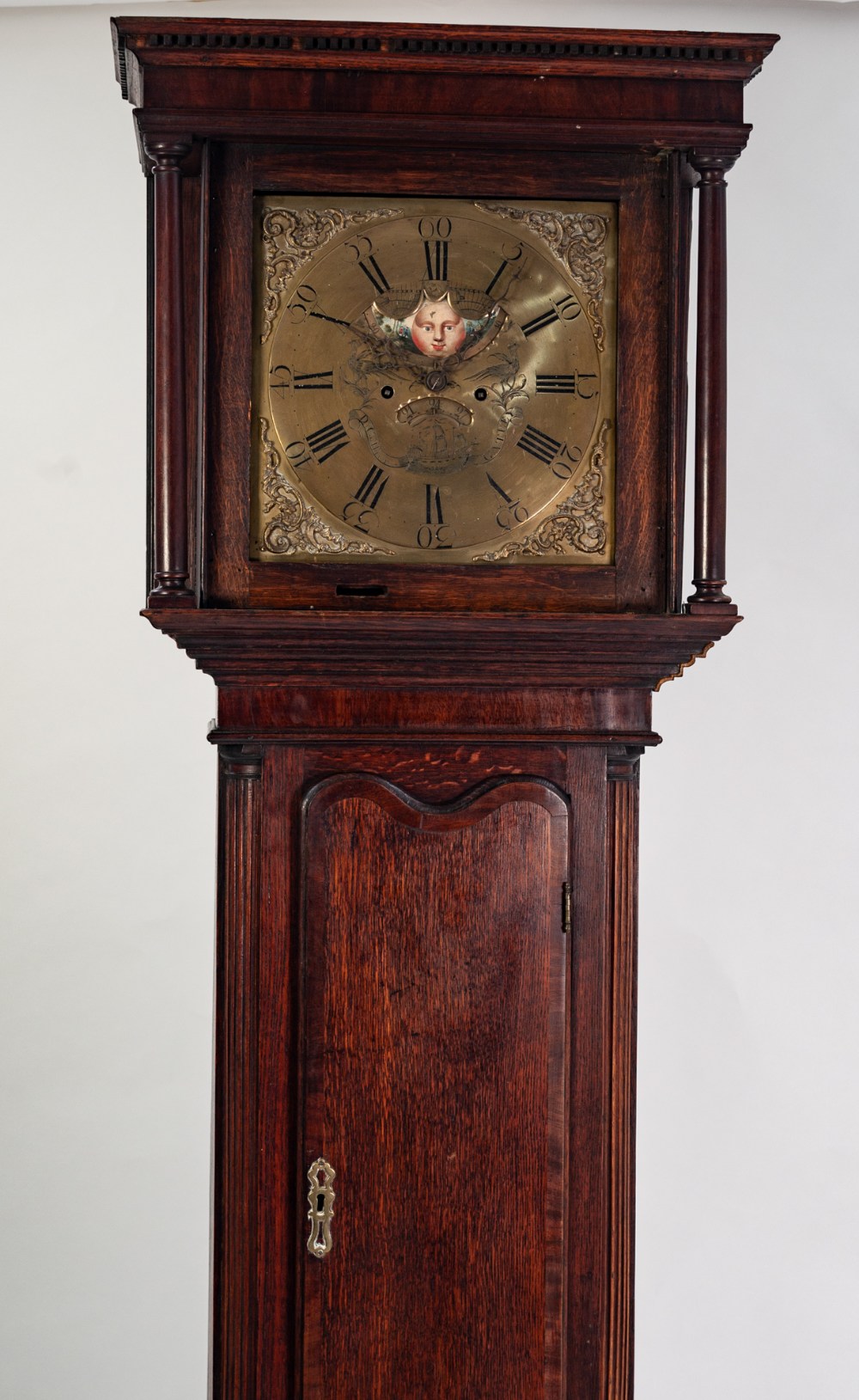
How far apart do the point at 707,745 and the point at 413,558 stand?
903 mm

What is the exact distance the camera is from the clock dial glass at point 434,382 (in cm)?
165

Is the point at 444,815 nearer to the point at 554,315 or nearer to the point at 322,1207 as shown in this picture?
the point at 322,1207

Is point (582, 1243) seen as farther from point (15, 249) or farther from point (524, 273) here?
point (15, 249)

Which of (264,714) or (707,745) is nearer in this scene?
(264,714)

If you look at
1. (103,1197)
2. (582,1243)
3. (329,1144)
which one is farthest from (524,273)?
(103,1197)

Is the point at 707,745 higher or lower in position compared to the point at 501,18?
lower

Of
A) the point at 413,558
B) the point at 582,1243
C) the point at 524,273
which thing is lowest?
the point at 582,1243

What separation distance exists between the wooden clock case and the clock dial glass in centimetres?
3

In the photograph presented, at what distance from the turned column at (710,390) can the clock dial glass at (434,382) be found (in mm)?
110

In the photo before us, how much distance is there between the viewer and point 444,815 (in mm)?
1687

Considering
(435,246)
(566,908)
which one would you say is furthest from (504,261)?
(566,908)

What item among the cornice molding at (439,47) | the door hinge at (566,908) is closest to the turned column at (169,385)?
the cornice molding at (439,47)

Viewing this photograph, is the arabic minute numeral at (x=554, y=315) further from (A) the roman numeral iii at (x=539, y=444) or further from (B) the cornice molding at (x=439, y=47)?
(B) the cornice molding at (x=439, y=47)

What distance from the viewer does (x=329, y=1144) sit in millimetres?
1680
